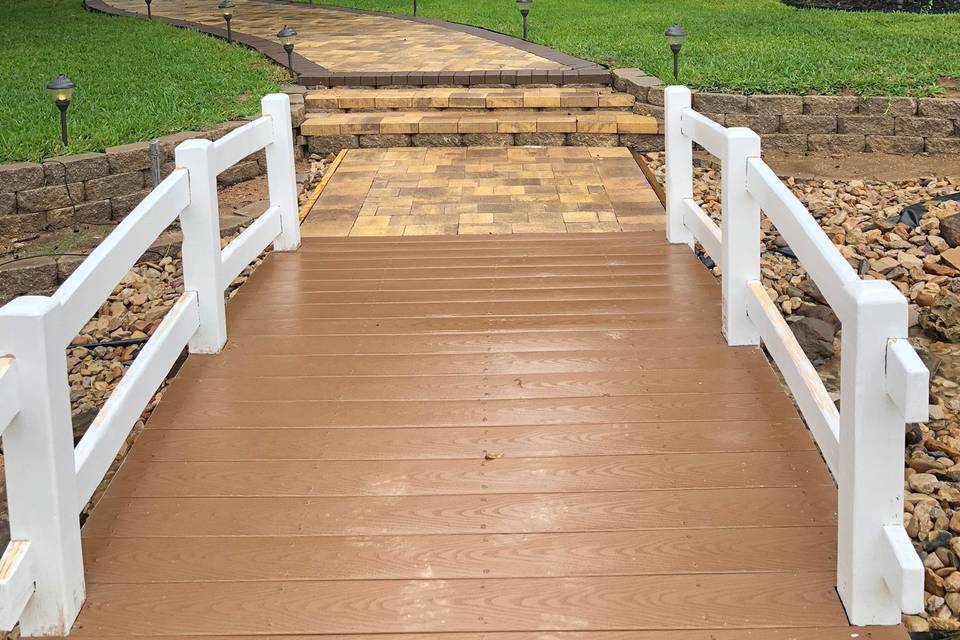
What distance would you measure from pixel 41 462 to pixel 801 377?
2.37m

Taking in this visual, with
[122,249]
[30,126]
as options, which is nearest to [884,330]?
[122,249]

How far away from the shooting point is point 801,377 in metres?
3.82

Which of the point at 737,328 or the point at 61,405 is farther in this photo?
the point at 737,328

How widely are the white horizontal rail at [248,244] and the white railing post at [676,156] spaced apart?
2272 mm

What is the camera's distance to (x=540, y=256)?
6715 mm

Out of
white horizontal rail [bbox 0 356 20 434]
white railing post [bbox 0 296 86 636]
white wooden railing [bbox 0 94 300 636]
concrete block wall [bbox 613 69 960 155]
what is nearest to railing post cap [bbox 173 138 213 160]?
white wooden railing [bbox 0 94 300 636]

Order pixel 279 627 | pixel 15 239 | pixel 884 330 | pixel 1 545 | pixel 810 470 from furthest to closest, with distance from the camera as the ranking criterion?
1. pixel 15 239
2. pixel 1 545
3. pixel 810 470
4. pixel 279 627
5. pixel 884 330

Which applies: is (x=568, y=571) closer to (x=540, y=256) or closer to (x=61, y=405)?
(x=61, y=405)

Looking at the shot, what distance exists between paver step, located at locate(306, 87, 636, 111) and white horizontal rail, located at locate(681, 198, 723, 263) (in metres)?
4.75

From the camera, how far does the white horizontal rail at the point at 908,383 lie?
8.48ft

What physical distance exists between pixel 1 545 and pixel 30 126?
5.77m

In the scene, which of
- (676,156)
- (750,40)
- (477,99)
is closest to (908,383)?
(676,156)

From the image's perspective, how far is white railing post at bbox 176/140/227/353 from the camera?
4.85 m

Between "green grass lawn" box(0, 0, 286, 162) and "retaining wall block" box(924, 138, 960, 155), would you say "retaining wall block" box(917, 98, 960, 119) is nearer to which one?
"retaining wall block" box(924, 138, 960, 155)
